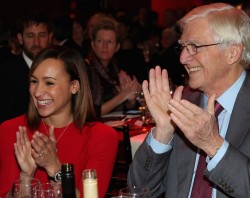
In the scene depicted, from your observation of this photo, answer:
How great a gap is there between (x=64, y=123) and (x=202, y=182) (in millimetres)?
918

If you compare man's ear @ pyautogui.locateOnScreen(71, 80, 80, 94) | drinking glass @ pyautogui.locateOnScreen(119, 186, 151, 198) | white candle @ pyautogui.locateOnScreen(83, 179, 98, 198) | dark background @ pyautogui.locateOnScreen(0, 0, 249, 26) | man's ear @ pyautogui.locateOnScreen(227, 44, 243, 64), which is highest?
dark background @ pyautogui.locateOnScreen(0, 0, 249, 26)

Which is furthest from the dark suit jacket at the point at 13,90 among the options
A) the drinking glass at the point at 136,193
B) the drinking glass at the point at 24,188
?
the drinking glass at the point at 136,193

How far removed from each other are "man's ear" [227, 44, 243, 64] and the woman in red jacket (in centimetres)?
77

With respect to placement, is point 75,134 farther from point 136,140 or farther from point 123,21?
point 123,21

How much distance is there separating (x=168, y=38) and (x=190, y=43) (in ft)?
19.5

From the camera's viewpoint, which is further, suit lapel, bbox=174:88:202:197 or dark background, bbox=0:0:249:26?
dark background, bbox=0:0:249:26

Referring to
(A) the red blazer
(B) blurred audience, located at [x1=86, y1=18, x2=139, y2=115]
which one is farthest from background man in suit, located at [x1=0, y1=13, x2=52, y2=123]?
(A) the red blazer

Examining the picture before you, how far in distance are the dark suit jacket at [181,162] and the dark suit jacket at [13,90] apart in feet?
6.07

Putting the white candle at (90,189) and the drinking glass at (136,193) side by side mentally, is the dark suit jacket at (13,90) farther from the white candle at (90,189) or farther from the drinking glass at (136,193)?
the white candle at (90,189)

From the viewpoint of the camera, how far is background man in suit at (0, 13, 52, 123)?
418cm

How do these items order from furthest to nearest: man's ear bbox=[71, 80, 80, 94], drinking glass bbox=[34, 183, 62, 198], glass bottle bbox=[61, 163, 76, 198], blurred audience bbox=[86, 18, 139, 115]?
blurred audience bbox=[86, 18, 139, 115] → man's ear bbox=[71, 80, 80, 94] → drinking glass bbox=[34, 183, 62, 198] → glass bottle bbox=[61, 163, 76, 198]

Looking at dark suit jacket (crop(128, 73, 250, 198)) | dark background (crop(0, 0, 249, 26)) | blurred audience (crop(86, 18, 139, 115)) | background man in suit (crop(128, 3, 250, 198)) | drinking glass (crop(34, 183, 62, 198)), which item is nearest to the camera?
drinking glass (crop(34, 183, 62, 198))

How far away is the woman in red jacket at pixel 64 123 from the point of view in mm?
2875

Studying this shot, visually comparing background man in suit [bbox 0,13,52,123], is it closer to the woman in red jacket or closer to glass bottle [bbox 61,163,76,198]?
the woman in red jacket
